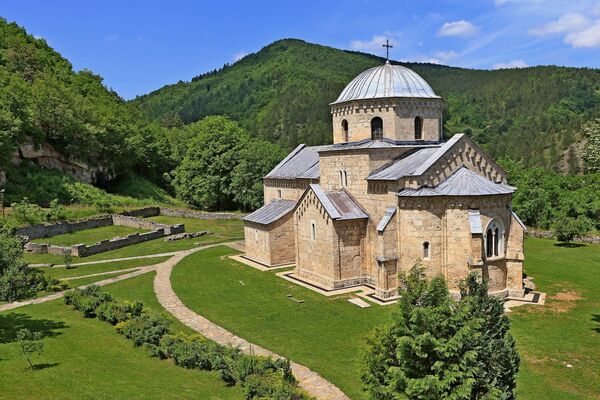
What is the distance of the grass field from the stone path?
1.32ft

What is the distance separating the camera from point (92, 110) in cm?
6800

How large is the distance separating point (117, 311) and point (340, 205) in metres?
13.4

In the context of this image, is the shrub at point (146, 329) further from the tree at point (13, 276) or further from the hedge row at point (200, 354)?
the tree at point (13, 276)

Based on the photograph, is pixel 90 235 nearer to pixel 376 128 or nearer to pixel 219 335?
pixel 219 335

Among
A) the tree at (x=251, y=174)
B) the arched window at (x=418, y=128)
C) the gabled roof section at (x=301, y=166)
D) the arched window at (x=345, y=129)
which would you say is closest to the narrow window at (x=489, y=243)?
the arched window at (x=418, y=128)

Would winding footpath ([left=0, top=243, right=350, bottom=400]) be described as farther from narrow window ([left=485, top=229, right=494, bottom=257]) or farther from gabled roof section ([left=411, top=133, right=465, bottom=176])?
narrow window ([left=485, top=229, right=494, bottom=257])

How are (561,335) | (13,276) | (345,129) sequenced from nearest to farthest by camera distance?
(561,335) → (13,276) → (345,129)

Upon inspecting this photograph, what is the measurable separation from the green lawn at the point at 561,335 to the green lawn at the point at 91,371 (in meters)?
10.7

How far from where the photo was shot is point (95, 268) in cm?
3353

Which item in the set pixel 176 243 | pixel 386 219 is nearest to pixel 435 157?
pixel 386 219

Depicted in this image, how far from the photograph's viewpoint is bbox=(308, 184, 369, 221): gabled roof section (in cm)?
2680

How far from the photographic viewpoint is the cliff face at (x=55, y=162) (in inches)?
2224

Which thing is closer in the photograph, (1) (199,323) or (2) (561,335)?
(2) (561,335)

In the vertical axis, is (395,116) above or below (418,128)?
above
